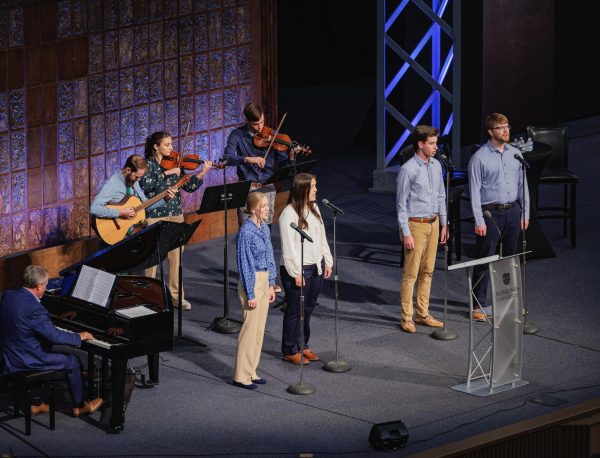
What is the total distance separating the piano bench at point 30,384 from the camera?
775cm

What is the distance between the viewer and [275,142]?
10.7m

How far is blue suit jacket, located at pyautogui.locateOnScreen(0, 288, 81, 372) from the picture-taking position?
7773 millimetres

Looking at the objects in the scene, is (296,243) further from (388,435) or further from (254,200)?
(388,435)

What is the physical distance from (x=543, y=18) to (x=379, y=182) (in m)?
3.32

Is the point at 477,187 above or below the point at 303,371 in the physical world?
above

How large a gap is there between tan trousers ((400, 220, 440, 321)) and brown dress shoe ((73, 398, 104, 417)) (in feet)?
8.81

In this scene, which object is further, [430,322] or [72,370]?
[430,322]

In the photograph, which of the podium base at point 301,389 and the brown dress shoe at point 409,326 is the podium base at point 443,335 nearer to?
the brown dress shoe at point 409,326

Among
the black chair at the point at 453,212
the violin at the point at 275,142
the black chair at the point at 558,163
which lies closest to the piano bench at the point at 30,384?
the violin at the point at 275,142

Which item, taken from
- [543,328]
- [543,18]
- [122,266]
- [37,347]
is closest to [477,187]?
[543,328]

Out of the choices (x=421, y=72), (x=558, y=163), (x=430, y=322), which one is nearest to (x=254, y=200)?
(x=430, y=322)

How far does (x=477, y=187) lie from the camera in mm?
9961

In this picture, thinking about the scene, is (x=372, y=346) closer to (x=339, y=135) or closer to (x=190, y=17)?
(x=190, y=17)

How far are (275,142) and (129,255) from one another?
258cm
